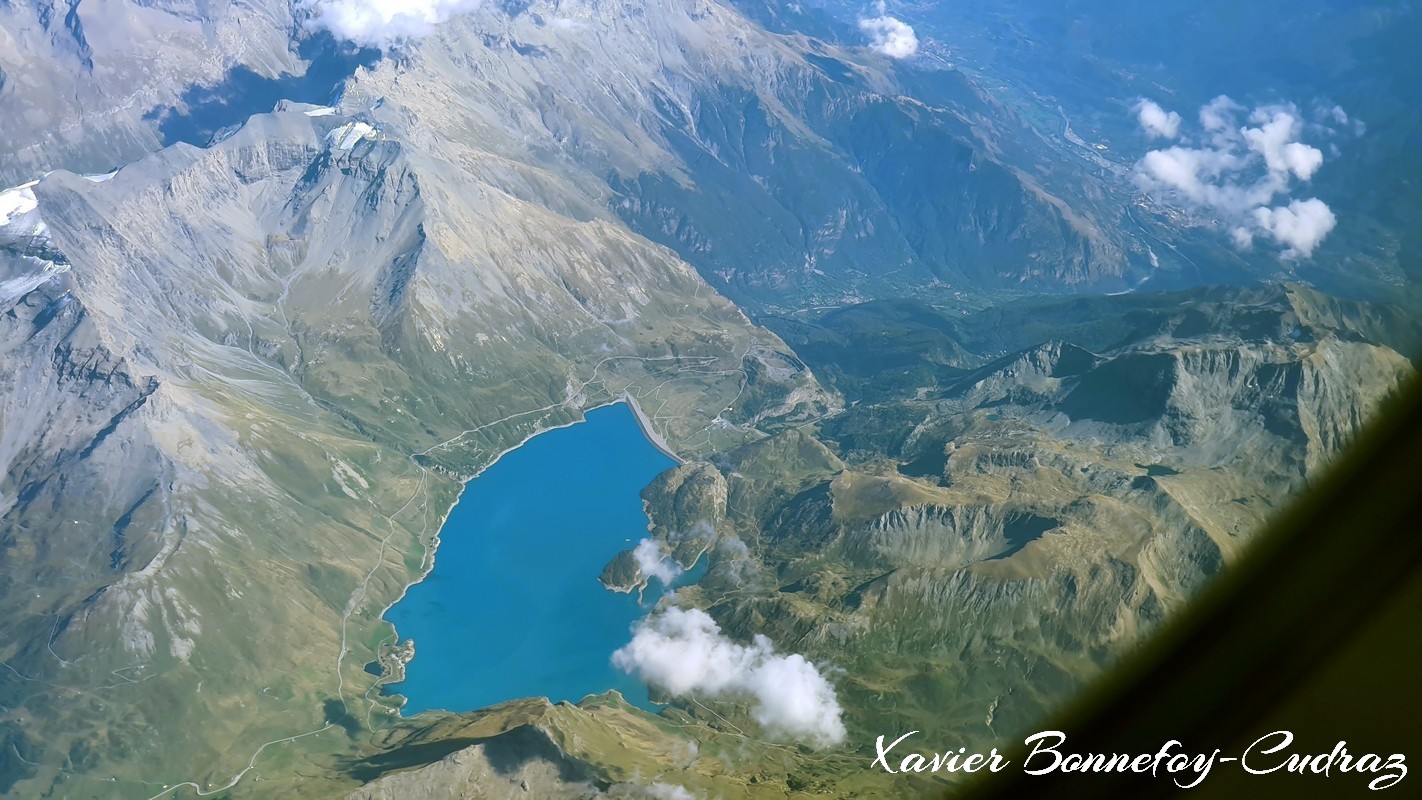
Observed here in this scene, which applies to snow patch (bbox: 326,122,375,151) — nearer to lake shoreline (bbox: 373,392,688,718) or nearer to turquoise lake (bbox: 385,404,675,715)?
lake shoreline (bbox: 373,392,688,718)

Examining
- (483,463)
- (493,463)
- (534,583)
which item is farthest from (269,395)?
(534,583)

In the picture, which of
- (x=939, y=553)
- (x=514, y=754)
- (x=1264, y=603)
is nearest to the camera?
(x=1264, y=603)

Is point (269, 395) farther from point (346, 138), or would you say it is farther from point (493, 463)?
point (346, 138)

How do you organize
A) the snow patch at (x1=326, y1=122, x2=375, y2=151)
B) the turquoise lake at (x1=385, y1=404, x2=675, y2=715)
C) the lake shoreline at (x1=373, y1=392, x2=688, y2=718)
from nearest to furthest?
the turquoise lake at (x1=385, y1=404, x2=675, y2=715) → the lake shoreline at (x1=373, y1=392, x2=688, y2=718) → the snow patch at (x1=326, y1=122, x2=375, y2=151)

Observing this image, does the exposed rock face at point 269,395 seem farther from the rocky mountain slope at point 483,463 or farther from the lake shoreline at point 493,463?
the lake shoreline at point 493,463

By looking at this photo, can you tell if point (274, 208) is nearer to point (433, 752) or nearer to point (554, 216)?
point (554, 216)

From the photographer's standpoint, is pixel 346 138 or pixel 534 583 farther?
pixel 346 138

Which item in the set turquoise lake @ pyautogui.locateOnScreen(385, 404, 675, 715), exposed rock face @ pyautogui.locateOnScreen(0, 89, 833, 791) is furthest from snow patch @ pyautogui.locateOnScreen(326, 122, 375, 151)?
turquoise lake @ pyautogui.locateOnScreen(385, 404, 675, 715)

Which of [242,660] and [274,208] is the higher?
[274,208]

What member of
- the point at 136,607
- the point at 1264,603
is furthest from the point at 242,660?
the point at 1264,603
